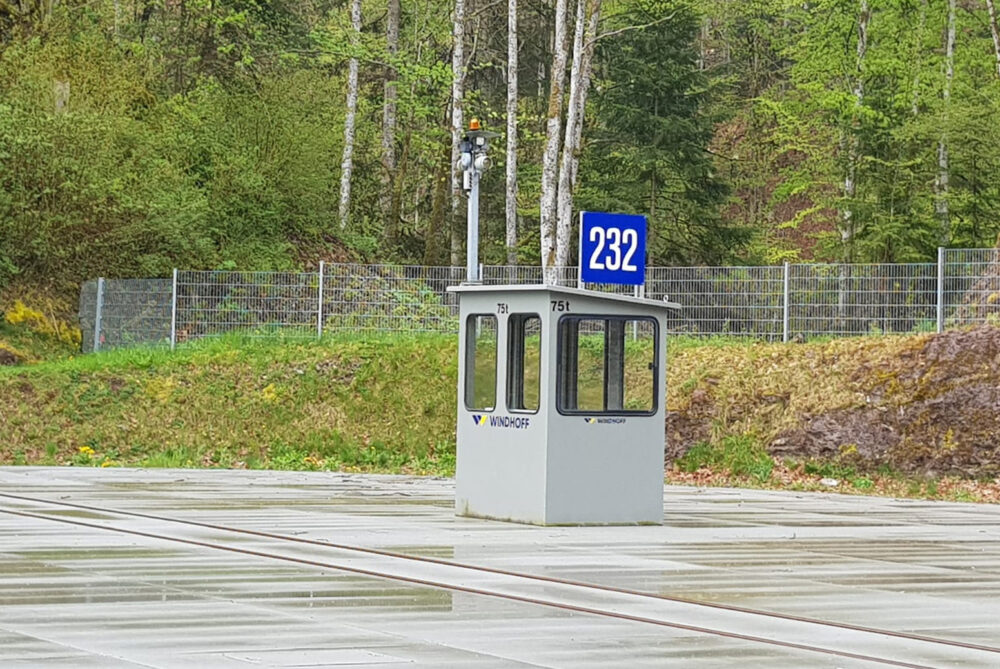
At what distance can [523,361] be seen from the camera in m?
18.0

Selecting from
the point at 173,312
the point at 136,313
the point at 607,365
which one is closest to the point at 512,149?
the point at 173,312

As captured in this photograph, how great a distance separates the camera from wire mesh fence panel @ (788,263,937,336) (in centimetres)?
2827

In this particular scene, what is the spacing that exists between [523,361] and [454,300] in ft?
54.4

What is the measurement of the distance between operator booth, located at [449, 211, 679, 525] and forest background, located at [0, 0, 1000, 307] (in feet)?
64.2

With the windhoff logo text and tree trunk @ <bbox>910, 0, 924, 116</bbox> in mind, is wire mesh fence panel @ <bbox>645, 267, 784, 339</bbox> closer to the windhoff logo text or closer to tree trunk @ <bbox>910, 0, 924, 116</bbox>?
the windhoff logo text

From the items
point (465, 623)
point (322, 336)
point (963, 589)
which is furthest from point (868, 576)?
point (322, 336)

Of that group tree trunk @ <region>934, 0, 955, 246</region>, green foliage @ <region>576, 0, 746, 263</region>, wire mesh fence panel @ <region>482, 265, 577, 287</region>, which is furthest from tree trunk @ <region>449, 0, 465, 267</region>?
tree trunk @ <region>934, 0, 955, 246</region>

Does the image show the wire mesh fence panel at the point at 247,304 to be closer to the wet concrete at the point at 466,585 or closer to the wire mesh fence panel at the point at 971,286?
the wet concrete at the point at 466,585

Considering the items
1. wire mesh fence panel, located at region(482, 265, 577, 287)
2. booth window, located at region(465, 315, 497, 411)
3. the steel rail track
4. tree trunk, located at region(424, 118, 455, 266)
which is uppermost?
tree trunk, located at region(424, 118, 455, 266)

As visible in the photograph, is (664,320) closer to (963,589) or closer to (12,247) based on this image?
(963,589)

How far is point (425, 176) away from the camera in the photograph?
201 feet

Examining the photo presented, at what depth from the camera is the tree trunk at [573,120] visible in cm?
3947

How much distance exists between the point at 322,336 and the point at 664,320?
1581 centimetres

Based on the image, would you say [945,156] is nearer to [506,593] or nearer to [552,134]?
[552,134]
